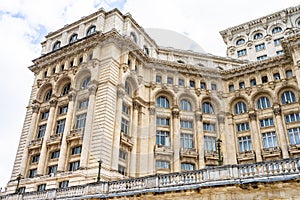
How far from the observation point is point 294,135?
41312 millimetres

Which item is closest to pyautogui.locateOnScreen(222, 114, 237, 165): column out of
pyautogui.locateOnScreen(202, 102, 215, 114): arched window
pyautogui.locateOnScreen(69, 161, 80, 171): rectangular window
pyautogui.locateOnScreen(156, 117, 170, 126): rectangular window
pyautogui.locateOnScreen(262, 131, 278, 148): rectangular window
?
pyautogui.locateOnScreen(202, 102, 215, 114): arched window

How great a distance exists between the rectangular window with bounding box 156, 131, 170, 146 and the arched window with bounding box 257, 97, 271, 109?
15295 millimetres

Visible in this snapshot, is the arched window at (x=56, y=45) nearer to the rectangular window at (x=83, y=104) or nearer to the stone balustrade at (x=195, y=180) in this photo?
the rectangular window at (x=83, y=104)

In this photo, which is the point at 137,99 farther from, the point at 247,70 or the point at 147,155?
the point at 247,70

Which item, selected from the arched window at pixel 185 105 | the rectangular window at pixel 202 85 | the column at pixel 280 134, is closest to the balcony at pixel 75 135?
the arched window at pixel 185 105

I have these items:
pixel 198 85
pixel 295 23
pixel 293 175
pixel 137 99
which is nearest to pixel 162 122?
pixel 137 99

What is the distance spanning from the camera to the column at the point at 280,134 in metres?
40.2

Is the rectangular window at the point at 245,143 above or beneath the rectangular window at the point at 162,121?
beneath

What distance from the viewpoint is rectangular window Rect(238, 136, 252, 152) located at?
43.9m

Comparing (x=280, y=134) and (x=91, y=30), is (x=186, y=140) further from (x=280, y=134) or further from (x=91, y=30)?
(x=91, y=30)

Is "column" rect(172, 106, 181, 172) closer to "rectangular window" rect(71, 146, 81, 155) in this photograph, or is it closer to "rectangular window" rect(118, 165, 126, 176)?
"rectangular window" rect(118, 165, 126, 176)

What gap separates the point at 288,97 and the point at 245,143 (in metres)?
9.50

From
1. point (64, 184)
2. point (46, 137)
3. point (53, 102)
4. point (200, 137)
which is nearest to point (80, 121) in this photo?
point (46, 137)

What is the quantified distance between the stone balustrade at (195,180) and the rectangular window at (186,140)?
20.9 meters
